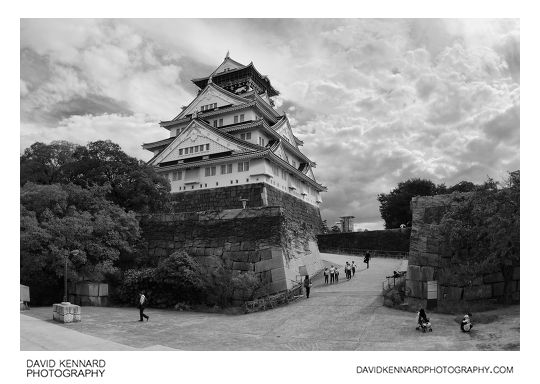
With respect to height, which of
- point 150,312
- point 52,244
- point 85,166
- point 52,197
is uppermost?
point 85,166

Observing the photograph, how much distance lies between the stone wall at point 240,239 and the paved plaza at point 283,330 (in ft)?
7.83

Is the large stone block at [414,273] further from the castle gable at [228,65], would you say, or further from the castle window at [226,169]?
the castle gable at [228,65]

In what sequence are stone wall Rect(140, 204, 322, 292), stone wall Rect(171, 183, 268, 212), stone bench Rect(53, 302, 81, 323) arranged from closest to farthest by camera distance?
stone bench Rect(53, 302, 81, 323), stone wall Rect(140, 204, 322, 292), stone wall Rect(171, 183, 268, 212)

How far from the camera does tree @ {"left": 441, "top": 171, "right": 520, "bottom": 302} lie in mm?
13219

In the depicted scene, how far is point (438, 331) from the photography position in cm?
1138

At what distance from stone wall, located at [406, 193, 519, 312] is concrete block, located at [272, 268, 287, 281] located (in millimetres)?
5240

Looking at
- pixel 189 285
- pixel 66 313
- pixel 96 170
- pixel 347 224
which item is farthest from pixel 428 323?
pixel 347 224

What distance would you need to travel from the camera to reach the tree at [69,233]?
54.1 feet

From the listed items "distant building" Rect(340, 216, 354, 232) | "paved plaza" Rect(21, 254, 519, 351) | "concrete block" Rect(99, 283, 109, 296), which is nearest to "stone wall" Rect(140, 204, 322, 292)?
"paved plaza" Rect(21, 254, 519, 351)

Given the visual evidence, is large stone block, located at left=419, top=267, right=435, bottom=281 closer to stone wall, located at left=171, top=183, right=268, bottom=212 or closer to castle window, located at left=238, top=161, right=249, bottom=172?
stone wall, located at left=171, top=183, right=268, bottom=212
